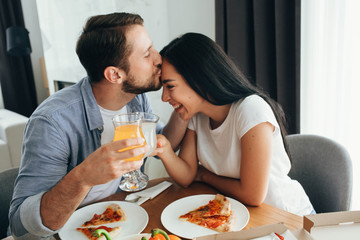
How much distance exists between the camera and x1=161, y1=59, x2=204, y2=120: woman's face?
1.60 meters

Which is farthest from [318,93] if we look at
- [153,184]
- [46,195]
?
[46,195]

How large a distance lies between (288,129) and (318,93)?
36 centimetres

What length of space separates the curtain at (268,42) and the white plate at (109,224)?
62.6 inches

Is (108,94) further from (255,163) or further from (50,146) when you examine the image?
(255,163)

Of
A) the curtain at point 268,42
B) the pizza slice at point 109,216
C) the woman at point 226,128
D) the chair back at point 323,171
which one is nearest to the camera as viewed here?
the pizza slice at point 109,216

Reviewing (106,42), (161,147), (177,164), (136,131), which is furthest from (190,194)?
(106,42)

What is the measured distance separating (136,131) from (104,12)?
2.57 m

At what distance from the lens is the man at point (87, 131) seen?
1.18 meters

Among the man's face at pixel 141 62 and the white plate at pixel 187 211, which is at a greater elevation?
the man's face at pixel 141 62

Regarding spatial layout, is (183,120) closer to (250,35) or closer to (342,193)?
(342,193)

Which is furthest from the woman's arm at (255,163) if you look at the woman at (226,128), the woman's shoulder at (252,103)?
the woman's shoulder at (252,103)

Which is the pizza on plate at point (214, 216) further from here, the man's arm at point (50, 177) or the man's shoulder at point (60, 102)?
the man's shoulder at point (60, 102)

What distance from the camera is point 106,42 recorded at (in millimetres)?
1562

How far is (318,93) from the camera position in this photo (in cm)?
237
